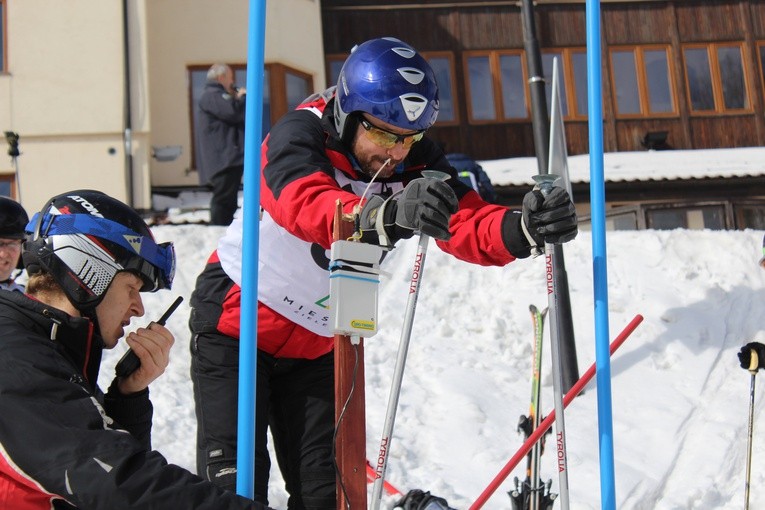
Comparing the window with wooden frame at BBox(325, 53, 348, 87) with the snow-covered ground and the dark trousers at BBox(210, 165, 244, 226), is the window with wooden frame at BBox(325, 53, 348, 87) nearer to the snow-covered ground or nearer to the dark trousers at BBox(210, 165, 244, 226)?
the dark trousers at BBox(210, 165, 244, 226)

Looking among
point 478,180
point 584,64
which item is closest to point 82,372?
point 478,180

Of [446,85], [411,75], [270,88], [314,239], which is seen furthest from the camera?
[446,85]

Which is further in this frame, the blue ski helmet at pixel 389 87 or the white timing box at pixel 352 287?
the blue ski helmet at pixel 389 87

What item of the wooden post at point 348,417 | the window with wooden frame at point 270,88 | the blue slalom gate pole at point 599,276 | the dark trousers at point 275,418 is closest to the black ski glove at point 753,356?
the blue slalom gate pole at point 599,276

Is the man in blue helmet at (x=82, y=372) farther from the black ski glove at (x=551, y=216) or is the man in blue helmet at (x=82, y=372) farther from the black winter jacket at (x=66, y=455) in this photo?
the black ski glove at (x=551, y=216)

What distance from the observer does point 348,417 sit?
2.42 metres

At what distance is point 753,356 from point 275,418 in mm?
2944

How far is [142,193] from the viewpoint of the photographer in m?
12.1

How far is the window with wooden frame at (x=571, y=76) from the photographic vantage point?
1568 centimetres

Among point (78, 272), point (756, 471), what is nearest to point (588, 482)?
point (756, 471)

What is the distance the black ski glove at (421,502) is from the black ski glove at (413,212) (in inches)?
42.7

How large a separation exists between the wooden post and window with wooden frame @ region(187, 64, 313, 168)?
11.1m

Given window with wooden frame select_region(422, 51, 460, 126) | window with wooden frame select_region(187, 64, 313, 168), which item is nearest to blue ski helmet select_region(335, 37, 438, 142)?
window with wooden frame select_region(187, 64, 313, 168)

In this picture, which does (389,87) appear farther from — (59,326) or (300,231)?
(59,326)
